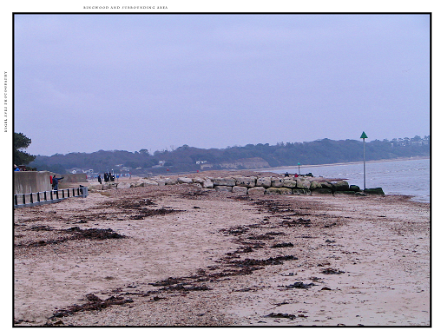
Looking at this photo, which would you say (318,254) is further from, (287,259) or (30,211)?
(30,211)

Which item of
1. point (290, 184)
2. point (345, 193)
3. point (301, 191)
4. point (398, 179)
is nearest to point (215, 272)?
point (345, 193)

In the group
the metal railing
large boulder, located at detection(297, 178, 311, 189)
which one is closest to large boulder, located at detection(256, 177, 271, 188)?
large boulder, located at detection(297, 178, 311, 189)

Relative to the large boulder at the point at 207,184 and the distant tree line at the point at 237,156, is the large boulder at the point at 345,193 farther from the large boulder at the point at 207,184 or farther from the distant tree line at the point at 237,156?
the distant tree line at the point at 237,156

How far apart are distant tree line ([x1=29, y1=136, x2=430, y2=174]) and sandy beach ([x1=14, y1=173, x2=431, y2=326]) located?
310 feet

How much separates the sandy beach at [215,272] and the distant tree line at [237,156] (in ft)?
310

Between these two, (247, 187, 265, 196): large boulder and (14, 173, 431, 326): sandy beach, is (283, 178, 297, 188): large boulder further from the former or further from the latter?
(14, 173, 431, 326): sandy beach

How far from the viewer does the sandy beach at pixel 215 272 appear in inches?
189

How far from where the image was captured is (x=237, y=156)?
15388 cm

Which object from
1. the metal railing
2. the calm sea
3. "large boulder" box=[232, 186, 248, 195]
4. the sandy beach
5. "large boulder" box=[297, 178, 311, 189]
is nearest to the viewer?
the sandy beach

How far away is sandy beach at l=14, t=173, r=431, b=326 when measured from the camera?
480cm

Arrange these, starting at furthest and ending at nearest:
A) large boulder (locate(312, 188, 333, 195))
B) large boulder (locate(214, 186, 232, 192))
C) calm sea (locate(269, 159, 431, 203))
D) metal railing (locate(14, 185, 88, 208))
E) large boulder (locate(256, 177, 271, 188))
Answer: calm sea (locate(269, 159, 431, 203))
large boulder (locate(256, 177, 271, 188))
large boulder (locate(214, 186, 232, 192))
large boulder (locate(312, 188, 333, 195))
metal railing (locate(14, 185, 88, 208))

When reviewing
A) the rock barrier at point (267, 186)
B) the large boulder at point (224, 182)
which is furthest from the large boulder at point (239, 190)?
the large boulder at point (224, 182)

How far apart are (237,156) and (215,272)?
5792 inches

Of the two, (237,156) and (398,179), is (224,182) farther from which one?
(237,156)
